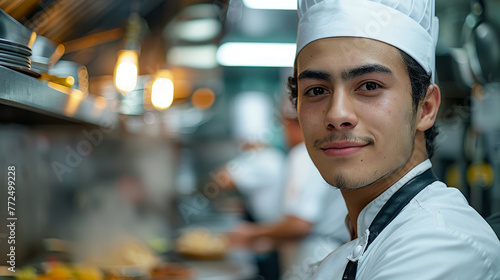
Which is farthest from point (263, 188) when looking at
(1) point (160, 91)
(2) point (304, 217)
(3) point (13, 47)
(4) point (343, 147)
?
(3) point (13, 47)

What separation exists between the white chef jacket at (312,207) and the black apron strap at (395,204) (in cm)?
174

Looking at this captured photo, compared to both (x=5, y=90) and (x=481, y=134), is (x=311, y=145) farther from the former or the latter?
(x=481, y=134)

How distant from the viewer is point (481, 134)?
262 cm

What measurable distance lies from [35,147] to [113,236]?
58.3 inches

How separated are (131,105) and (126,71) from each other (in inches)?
12.3

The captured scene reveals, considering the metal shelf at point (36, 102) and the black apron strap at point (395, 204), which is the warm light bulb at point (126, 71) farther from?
the black apron strap at point (395, 204)

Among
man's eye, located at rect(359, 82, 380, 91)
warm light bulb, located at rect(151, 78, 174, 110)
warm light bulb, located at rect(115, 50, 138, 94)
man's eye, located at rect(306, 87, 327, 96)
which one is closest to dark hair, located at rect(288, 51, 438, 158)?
man's eye, located at rect(359, 82, 380, 91)

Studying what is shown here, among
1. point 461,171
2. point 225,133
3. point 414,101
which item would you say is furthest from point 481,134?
point 225,133

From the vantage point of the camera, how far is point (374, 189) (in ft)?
3.79

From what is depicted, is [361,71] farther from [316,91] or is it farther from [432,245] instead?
[432,245]

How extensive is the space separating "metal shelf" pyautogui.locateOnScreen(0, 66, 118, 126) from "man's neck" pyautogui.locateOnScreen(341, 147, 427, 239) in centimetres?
81

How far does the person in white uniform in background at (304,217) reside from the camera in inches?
116

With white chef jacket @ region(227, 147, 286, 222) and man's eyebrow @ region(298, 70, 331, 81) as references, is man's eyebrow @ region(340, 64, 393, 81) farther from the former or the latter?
white chef jacket @ region(227, 147, 286, 222)

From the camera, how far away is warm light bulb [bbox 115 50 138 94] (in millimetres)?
2479
